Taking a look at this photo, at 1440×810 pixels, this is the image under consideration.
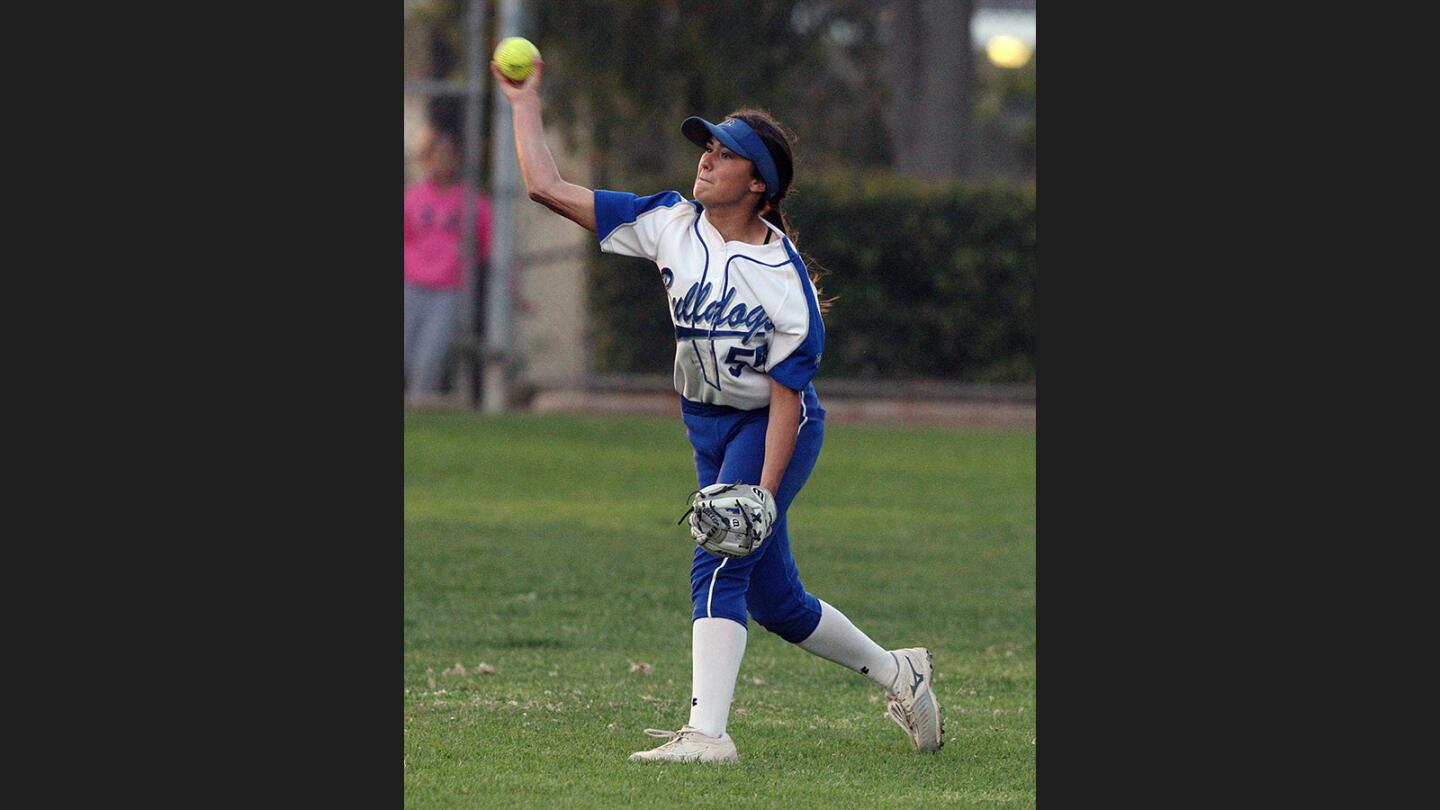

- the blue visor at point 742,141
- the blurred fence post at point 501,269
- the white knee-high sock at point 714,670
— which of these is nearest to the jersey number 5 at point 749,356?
the blue visor at point 742,141

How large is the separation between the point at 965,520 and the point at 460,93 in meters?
7.77

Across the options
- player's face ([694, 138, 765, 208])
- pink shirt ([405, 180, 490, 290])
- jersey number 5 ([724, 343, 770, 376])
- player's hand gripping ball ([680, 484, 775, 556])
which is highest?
pink shirt ([405, 180, 490, 290])

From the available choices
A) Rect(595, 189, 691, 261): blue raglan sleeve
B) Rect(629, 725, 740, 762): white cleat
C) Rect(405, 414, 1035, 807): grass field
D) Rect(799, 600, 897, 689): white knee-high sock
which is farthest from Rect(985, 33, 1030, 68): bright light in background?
Rect(629, 725, 740, 762): white cleat

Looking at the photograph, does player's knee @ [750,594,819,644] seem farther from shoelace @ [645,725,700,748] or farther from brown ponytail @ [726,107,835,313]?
brown ponytail @ [726,107,835,313]

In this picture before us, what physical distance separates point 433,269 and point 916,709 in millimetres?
11819

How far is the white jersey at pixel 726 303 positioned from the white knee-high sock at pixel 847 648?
2.47 ft

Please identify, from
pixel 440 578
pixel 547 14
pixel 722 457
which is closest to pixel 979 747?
pixel 722 457

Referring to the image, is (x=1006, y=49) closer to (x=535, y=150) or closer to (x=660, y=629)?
(x=660, y=629)

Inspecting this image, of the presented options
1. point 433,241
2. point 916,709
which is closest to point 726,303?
point 916,709

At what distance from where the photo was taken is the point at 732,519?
527 centimetres

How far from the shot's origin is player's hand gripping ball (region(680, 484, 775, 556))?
528 cm

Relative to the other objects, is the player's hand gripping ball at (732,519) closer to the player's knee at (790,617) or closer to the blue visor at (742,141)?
the player's knee at (790,617)

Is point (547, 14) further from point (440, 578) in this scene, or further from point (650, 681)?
point (650, 681)

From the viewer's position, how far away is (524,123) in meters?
5.58
